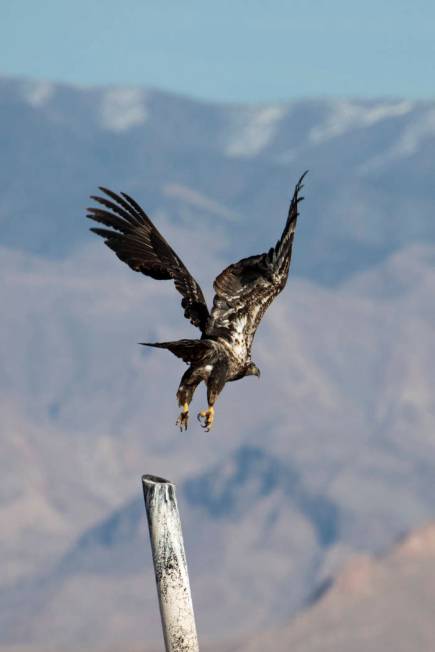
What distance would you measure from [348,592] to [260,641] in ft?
34.8

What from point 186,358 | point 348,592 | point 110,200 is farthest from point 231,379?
point 348,592

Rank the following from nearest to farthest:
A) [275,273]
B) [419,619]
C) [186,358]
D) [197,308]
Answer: [186,358]
[197,308]
[275,273]
[419,619]

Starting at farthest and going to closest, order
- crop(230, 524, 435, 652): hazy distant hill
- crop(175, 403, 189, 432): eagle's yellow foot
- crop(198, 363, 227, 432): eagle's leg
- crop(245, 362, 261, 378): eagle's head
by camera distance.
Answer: crop(230, 524, 435, 652): hazy distant hill → crop(245, 362, 261, 378): eagle's head → crop(198, 363, 227, 432): eagle's leg → crop(175, 403, 189, 432): eagle's yellow foot

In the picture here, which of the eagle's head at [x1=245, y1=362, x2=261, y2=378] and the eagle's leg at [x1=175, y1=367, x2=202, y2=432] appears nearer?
the eagle's leg at [x1=175, y1=367, x2=202, y2=432]

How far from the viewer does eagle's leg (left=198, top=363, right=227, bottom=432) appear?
13309 mm

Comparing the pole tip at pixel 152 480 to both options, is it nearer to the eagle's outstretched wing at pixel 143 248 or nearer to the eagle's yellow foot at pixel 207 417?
the eagle's yellow foot at pixel 207 417

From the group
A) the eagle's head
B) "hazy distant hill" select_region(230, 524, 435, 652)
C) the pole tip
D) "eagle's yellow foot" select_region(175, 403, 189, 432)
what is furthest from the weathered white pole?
"hazy distant hill" select_region(230, 524, 435, 652)

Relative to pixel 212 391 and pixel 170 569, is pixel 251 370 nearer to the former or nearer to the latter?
pixel 212 391

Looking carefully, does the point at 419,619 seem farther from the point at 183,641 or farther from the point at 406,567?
the point at 183,641

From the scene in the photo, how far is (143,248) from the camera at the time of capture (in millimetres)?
16125

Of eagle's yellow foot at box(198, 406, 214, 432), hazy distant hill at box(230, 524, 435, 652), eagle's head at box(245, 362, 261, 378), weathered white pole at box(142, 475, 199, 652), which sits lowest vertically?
weathered white pole at box(142, 475, 199, 652)

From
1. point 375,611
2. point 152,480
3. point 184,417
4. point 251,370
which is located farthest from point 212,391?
point 375,611

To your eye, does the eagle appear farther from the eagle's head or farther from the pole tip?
the pole tip

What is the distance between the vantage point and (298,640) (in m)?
152
